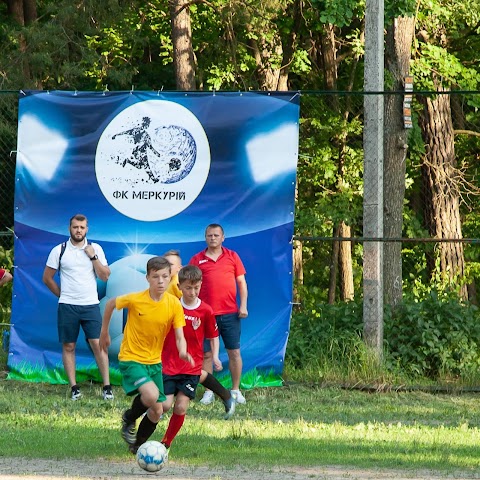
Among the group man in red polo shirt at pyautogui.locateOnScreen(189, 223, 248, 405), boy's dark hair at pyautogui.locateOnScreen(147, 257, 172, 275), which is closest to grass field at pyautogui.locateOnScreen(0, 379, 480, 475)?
man in red polo shirt at pyautogui.locateOnScreen(189, 223, 248, 405)

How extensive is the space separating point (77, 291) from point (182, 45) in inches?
418

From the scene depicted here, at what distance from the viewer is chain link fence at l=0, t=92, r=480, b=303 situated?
20109 millimetres

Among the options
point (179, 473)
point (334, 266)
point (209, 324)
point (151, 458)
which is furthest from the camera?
point (334, 266)

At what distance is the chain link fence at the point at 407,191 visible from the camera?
2011 cm

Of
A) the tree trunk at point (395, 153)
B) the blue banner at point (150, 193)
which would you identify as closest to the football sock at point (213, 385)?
the blue banner at point (150, 193)

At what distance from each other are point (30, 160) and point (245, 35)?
34.4 ft

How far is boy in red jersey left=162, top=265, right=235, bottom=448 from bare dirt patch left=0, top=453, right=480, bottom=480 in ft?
1.51

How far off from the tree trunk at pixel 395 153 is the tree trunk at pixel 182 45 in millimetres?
5897

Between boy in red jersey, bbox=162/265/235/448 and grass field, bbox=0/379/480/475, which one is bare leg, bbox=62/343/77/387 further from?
boy in red jersey, bbox=162/265/235/448

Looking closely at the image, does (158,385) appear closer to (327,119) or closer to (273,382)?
(273,382)

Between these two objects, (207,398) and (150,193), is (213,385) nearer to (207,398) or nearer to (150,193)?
(207,398)

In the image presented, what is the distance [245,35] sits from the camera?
23.2 metres

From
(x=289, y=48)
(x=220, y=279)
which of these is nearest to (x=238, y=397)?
(x=220, y=279)

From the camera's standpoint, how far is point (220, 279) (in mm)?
12586
